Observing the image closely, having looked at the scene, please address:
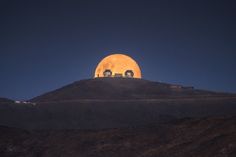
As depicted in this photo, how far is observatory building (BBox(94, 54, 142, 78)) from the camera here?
248 feet

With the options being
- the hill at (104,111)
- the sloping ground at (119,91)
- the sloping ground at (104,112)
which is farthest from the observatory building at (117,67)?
the sloping ground at (104,112)

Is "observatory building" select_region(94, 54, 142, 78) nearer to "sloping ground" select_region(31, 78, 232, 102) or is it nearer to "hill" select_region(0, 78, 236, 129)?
"sloping ground" select_region(31, 78, 232, 102)

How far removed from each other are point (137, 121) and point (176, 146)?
52.2 feet

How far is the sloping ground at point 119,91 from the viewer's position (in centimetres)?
4934

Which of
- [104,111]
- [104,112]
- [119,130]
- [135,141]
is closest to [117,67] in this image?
[104,111]

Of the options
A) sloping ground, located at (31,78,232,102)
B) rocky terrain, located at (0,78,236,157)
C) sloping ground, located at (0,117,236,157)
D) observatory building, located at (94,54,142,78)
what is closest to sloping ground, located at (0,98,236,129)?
rocky terrain, located at (0,78,236,157)

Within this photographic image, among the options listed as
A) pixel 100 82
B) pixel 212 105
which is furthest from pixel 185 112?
pixel 100 82

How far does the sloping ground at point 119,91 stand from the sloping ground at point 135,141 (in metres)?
26.6

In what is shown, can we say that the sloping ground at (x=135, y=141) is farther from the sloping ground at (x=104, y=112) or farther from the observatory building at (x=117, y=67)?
the observatory building at (x=117, y=67)

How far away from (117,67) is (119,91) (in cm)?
2273

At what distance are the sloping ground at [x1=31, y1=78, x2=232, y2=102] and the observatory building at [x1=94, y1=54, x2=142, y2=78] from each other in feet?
33.1

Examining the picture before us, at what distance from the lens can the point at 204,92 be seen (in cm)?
5512

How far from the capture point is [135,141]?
17.4m

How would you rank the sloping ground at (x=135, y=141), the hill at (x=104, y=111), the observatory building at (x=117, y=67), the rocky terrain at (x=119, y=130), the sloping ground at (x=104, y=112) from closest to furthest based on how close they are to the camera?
the sloping ground at (x=135, y=141) < the rocky terrain at (x=119, y=130) < the sloping ground at (x=104, y=112) < the hill at (x=104, y=111) < the observatory building at (x=117, y=67)
